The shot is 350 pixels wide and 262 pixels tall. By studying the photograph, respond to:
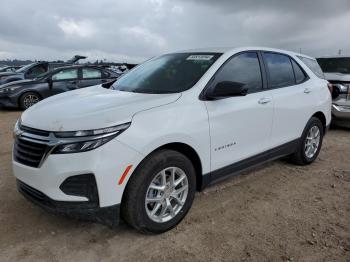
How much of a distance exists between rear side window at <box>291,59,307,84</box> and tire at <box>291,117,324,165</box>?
24.1 inches

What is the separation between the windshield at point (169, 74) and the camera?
3.47 m

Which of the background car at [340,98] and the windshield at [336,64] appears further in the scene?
the windshield at [336,64]

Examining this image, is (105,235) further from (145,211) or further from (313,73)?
(313,73)

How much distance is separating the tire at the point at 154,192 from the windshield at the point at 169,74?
2.47 feet

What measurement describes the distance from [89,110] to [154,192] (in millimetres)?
936

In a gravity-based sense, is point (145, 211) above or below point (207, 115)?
below

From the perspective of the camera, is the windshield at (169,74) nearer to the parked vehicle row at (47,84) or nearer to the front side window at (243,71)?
the front side window at (243,71)

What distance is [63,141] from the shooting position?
2613 millimetres

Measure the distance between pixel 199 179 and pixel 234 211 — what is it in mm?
573

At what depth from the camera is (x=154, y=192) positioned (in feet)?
9.99

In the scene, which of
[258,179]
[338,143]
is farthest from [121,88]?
[338,143]

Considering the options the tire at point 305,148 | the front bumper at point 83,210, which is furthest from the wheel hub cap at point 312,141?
the front bumper at point 83,210

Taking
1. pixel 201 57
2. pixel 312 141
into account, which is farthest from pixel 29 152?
pixel 312 141

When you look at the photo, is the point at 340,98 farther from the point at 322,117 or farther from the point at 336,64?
the point at 322,117
